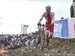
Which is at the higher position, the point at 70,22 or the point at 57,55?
the point at 70,22

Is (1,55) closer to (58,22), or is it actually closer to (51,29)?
(51,29)

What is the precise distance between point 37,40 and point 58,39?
275 inches

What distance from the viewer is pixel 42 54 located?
15086mm

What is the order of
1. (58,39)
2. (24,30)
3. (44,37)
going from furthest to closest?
(24,30), (58,39), (44,37)

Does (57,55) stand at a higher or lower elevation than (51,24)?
lower

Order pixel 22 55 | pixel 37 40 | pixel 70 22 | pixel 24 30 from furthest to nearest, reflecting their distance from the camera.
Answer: pixel 24 30, pixel 70 22, pixel 37 40, pixel 22 55

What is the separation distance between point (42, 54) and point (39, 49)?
6.81 ft

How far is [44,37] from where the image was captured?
1691 cm

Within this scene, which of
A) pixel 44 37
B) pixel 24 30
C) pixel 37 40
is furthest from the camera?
pixel 24 30

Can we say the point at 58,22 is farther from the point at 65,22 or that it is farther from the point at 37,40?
the point at 37,40

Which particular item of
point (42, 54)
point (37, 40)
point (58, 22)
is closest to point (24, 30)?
point (58, 22)

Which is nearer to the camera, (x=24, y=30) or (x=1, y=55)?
(x=1, y=55)

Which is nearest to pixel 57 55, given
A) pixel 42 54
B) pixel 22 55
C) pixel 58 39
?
pixel 42 54

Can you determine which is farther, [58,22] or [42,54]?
[58,22]
